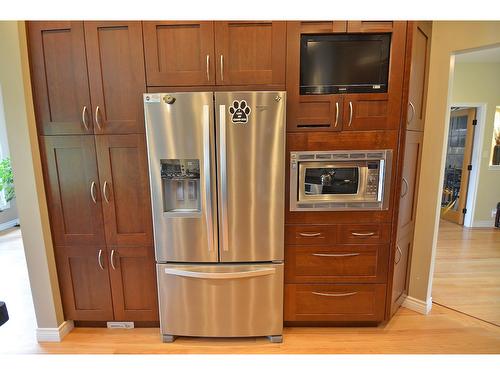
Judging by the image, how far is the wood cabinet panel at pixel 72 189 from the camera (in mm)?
1715

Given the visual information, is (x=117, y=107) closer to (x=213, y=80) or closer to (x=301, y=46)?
(x=213, y=80)

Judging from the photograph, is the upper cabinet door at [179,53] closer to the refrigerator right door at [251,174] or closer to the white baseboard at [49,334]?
the refrigerator right door at [251,174]

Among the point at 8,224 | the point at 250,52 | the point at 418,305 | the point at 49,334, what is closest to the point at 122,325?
the point at 49,334

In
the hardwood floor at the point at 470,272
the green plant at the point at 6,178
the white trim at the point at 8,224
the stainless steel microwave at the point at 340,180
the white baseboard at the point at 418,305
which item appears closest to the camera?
the stainless steel microwave at the point at 340,180

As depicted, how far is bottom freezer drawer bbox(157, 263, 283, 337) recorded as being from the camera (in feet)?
5.70

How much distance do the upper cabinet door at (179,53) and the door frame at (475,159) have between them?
4.30 metres

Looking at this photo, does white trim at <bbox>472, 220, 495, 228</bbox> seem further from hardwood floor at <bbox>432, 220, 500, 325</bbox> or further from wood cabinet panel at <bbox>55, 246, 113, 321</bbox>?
wood cabinet panel at <bbox>55, 246, 113, 321</bbox>

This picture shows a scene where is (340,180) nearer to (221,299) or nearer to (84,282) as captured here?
(221,299)

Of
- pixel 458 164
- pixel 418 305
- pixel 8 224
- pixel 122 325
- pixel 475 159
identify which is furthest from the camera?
pixel 458 164

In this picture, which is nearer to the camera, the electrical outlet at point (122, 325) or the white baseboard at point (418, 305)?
the electrical outlet at point (122, 325)

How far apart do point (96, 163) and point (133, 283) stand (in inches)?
35.9

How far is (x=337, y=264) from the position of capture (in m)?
1.83

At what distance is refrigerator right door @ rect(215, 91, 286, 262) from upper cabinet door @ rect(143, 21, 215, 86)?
250mm

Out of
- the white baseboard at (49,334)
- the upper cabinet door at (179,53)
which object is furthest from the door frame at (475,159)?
the white baseboard at (49,334)
